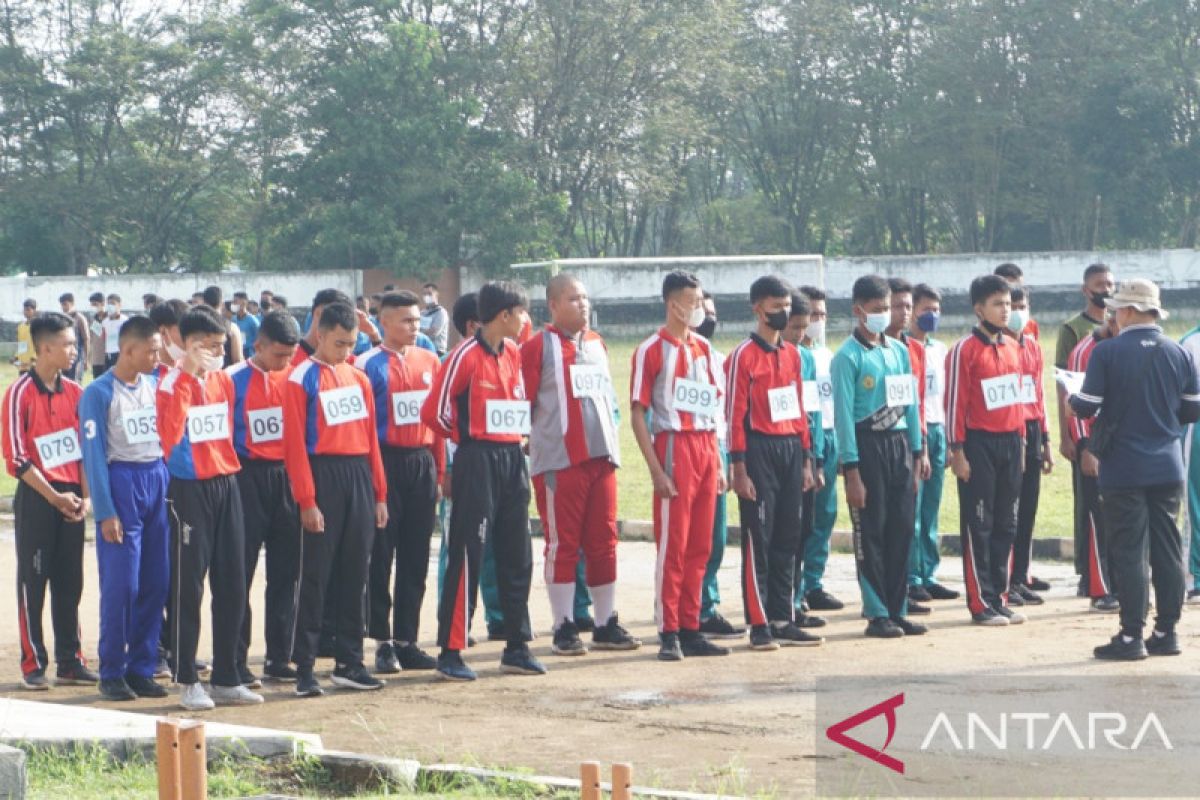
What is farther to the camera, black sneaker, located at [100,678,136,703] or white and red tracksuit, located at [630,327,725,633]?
white and red tracksuit, located at [630,327,725,633]

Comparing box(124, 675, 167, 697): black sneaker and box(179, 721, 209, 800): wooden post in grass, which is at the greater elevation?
box(179, 721, 209, 800): wooden post in grass

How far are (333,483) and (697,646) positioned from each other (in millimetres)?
2146

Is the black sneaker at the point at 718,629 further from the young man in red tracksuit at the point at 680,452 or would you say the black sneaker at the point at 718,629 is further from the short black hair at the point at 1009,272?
the short black hair at the point at 1009,272

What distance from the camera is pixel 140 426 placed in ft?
27.8

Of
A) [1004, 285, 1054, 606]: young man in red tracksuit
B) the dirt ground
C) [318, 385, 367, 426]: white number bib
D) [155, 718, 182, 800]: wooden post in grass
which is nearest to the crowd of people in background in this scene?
[318, 385, 367, 426]: white number bib

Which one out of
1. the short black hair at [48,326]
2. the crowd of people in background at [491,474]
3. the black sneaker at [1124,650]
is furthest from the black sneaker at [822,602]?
the short black hair at [48,326]

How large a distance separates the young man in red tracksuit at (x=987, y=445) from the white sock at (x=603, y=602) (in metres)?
2.09

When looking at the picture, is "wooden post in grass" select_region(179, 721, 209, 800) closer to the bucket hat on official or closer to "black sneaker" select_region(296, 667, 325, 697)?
"black sneaker" select_region(296, 667, 325, 697)

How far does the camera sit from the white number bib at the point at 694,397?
9.00 meters

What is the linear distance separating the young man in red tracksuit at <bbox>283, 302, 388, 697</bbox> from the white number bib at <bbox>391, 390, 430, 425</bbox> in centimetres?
51

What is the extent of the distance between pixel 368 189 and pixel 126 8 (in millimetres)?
10797

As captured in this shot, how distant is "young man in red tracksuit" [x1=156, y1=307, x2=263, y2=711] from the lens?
26.5 feet

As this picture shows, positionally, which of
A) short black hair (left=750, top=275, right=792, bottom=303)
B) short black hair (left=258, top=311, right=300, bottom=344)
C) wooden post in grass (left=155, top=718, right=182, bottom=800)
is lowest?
wooden post in grass (left=155, top=718, right=182, bottom=800)

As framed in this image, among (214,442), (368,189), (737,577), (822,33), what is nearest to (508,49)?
Result: (368,189)
